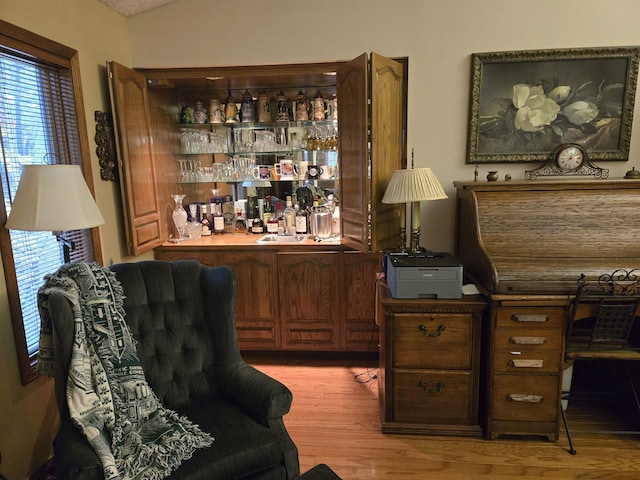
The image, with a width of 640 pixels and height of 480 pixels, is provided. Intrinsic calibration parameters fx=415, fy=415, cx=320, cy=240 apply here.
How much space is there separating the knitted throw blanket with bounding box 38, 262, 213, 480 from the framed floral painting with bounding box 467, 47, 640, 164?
7.85 feet

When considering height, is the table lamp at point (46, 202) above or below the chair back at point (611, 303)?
above

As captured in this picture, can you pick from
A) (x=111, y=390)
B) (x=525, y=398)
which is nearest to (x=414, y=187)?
(x=525, y=398)

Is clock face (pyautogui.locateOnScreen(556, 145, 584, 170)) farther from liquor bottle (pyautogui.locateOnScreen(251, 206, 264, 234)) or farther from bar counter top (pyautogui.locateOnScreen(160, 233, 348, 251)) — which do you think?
liquor bottle (pyautogui.locateOnScreen(251, 206, 264, 234))

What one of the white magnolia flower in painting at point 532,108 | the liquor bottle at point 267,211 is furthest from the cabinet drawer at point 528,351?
the liquor bottle at point 267,211

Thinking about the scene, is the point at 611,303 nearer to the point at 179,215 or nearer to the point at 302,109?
the point at 302,109

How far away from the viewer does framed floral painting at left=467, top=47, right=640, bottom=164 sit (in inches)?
104

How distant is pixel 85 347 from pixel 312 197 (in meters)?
2.17

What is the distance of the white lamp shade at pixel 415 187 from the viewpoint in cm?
233

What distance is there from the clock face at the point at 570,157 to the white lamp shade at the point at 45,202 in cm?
278

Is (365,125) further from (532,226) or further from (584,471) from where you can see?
(584,471)

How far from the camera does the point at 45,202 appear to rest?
1651mm

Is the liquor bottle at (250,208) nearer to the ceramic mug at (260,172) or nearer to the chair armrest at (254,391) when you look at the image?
the ceramic mug at (260,172)

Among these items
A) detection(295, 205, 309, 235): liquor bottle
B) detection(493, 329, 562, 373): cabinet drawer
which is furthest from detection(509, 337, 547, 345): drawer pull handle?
detection(295, 205, 309, 235): liquor bottle

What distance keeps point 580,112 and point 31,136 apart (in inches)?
125
